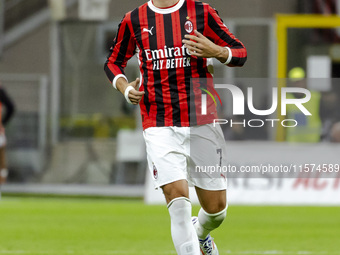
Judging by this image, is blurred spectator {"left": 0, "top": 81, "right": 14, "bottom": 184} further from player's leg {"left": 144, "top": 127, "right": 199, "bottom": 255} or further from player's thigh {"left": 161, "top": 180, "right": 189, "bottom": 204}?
player's thigh {"left": 161, "top": 180, "right": 189, "bottom": 204}

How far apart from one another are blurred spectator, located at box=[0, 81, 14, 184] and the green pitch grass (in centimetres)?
155

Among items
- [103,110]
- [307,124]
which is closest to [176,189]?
[307,124]

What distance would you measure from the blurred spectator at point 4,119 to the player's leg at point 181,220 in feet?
31.7

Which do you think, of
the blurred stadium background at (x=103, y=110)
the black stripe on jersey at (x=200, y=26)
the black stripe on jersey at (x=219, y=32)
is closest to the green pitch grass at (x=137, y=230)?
the blurred stadium background at (x=103, y=110)

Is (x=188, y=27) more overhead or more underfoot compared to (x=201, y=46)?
more overhead

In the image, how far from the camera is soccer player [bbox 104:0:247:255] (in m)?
6.25

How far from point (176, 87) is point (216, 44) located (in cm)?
44

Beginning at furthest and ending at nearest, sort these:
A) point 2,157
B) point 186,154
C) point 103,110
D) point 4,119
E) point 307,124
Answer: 1. point 103,110
2. point 2,157
3. point 4,119
4. point 307,124
5. point 186,154

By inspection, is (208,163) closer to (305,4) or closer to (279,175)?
(279,175)

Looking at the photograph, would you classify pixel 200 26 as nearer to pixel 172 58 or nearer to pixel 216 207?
pixel 172 58

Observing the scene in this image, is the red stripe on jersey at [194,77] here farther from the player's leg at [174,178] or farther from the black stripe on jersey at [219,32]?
the player's leg at [174,178]

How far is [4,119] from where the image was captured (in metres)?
15.6

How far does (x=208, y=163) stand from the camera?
6379 millimetres

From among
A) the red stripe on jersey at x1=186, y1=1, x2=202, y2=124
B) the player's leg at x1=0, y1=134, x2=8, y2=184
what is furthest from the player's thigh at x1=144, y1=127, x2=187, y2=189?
the player's leg at x1=0, y1=134, x2=8, y2=184
